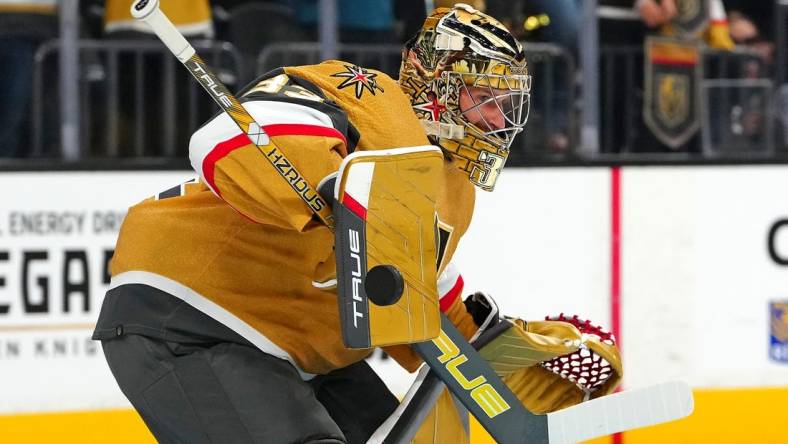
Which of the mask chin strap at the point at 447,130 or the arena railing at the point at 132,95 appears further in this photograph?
the arena railing at the point at 132,95

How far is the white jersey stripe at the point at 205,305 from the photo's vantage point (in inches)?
81.0

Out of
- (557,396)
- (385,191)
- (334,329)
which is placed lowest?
(557,396)

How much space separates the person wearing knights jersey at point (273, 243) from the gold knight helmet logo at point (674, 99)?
6.24 feet

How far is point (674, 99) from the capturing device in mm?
4129

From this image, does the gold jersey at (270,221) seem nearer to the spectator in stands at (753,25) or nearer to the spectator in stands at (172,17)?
the spectator in stands at (172,17)

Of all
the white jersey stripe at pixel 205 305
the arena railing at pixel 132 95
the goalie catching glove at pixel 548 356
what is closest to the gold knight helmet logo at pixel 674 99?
the arena railing at pixel 132 95

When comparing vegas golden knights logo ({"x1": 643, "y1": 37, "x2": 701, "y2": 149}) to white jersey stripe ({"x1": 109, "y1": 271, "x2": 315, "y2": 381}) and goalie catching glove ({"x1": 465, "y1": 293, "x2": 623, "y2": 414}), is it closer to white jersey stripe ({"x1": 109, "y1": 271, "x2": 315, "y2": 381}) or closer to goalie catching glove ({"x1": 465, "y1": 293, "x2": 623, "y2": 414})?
goalie catching glove ({"x1": 465, "y1": 293, "x2": 623, "y2": 414})

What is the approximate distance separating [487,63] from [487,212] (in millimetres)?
1615

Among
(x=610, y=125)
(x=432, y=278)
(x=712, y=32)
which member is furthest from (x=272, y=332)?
(x=712, y=32)

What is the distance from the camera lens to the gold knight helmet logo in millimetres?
4117

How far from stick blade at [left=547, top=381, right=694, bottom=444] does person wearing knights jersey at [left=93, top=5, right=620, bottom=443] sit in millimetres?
268

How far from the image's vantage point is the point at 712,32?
4180 millimetres

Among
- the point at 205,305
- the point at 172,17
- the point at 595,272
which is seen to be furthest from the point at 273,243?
the point at 595,272

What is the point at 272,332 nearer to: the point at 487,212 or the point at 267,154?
the point at 267,154
